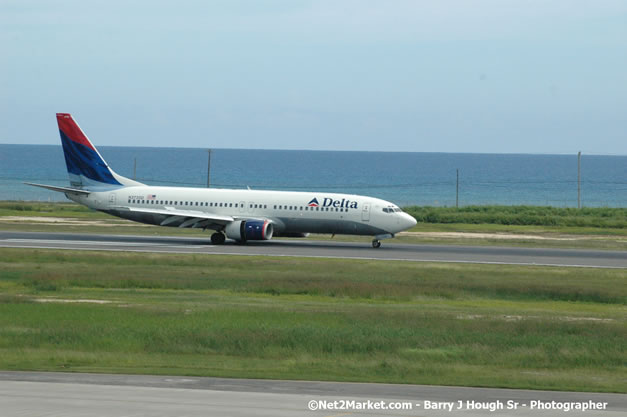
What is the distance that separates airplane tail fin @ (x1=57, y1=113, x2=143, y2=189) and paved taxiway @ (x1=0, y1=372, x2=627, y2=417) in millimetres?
43817

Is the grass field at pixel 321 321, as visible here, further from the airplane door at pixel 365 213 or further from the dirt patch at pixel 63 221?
the dirt patch at pixel 63 221

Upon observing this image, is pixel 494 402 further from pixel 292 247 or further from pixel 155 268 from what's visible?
pixel 292 247

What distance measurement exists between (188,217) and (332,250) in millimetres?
9759

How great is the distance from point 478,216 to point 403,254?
111 ft

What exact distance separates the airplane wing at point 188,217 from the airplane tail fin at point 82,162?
137 inches

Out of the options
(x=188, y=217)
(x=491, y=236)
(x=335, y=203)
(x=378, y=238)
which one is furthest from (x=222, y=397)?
(x=491, y=236)

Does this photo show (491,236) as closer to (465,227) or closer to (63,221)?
(465,227)

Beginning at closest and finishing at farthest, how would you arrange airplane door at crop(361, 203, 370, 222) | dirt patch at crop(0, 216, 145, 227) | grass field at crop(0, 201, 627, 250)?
1. airplane door at crop(361, 203, 370, 222)
2. grass field at crop(0, 201, 627, 250)
3. dirt patch at crop(0, 216, 145, 227)

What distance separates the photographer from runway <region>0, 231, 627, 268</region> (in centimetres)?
5197

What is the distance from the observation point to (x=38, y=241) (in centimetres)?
5778

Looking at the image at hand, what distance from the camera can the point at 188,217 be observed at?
5950 centimetres

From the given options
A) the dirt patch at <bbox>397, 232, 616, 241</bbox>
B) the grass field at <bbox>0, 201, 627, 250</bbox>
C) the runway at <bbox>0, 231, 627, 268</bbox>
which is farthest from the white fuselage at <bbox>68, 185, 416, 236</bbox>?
the dirt patch at <bbox>397, 232, 616, 241</bbox>

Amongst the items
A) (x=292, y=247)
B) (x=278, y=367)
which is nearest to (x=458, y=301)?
(x=278, y=367)

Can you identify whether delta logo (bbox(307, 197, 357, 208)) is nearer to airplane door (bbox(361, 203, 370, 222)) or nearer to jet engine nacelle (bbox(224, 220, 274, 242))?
A: airplane door (bbox(361, 203, 370, 222))
